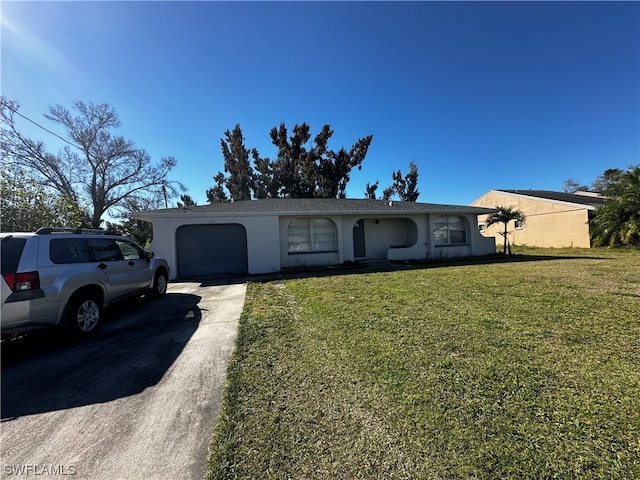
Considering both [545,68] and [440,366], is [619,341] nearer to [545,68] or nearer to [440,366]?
[440,366]

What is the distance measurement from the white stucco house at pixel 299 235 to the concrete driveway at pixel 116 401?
598 cm

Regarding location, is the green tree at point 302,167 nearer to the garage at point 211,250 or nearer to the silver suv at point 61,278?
the garage at point 211,250

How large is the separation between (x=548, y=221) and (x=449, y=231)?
9756mm

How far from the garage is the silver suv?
5.00m

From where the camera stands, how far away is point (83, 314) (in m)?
4.27

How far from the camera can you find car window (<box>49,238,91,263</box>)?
12.9ft

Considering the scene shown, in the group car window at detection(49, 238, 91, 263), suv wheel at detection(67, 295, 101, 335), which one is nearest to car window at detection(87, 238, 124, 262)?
car window at detection(49, 238, 91, 263)

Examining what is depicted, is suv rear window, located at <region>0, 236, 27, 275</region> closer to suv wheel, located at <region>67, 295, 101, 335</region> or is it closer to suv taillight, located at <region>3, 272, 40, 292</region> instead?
suv taillight, located at <region>3, 272, 40, 292</region>

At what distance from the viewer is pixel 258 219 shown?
1096 cm

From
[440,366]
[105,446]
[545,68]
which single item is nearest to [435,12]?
[545,68]

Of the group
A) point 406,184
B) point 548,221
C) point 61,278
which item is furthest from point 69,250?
point 406,184

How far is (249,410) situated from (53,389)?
7.61 ft

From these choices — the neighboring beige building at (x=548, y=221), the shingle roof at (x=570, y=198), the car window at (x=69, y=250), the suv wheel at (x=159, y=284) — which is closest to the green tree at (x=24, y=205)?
the suv wheel at (x=159, y=284)

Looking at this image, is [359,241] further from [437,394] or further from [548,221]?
[548,221]
